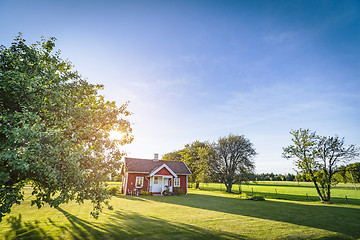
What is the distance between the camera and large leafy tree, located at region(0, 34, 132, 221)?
205 inches

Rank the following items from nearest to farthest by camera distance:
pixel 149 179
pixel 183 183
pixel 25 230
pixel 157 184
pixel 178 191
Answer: pixel 25 230, pixel 178 191, pixel 157 184, pixel 149 179, pixel 183 183

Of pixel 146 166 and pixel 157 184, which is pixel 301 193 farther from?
pixel 146 166

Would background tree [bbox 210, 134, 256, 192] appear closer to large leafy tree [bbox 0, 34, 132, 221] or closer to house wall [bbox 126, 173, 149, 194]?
house wall [bbox 126, 173, 149, 194]

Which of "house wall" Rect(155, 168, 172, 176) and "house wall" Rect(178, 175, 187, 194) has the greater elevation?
"house wall" Rect(155, 168, 172, 176)

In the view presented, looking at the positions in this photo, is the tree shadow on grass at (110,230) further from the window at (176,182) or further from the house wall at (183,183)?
the house wall at (183,183)

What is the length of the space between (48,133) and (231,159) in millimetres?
35711

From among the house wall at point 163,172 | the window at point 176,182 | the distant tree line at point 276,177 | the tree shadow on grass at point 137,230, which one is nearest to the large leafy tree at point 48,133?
the tree shadow on grass at point 137,230

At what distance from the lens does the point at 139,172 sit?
2909 centimetres

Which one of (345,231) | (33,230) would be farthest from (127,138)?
(345,231)

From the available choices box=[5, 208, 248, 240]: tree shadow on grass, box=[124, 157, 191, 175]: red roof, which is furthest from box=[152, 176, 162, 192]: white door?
box=[5, 208, 248, 240]: tree shadow on grass

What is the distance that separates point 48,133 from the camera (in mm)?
5355

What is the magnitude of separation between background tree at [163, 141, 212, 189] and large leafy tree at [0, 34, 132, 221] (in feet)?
101

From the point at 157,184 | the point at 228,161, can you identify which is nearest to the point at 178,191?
the point at 157,184

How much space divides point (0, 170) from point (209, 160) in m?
35.2
